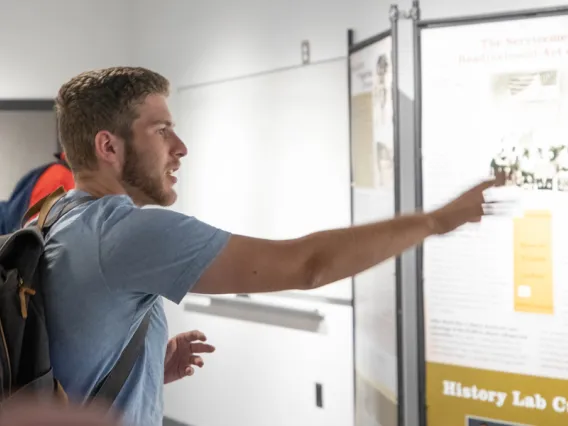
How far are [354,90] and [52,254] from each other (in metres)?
2.01

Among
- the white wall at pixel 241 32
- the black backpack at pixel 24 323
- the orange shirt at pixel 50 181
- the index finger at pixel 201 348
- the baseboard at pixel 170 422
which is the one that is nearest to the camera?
the black backpack at pixel 24 323

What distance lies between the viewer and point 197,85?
4250 mm

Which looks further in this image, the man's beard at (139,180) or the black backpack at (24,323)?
the man's beard at (139,180)

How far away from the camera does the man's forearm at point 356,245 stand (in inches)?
47.1

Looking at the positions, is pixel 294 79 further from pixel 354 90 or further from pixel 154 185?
pixel 154 185

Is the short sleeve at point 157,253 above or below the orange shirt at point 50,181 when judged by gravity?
below

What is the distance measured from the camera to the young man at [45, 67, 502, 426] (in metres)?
1.15

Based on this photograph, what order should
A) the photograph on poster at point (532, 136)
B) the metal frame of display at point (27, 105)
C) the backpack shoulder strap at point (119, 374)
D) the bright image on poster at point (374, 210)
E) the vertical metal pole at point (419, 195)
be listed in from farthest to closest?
the metal frame of display at point (27, 105)
the bright image on poster at point (374, 210)
the vertical metal pole at point (419, 195)
the photograph on poster at point (532, 136)
the backpack shoulder strap at point (119, 374)

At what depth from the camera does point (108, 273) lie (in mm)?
1158

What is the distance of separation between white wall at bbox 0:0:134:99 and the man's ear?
10.6 ft

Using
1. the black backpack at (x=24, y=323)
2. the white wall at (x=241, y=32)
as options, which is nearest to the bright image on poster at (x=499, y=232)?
the white wall at (x=241, y=32)

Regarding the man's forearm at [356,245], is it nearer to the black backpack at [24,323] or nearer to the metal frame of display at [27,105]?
the black backpack at [24,323]

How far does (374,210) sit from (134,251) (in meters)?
1.80

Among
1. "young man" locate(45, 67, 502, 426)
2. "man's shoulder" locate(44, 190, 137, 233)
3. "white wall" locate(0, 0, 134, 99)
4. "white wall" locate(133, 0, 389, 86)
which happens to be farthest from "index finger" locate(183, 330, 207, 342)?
"white wall" locate(0, 0, 134, 99)
